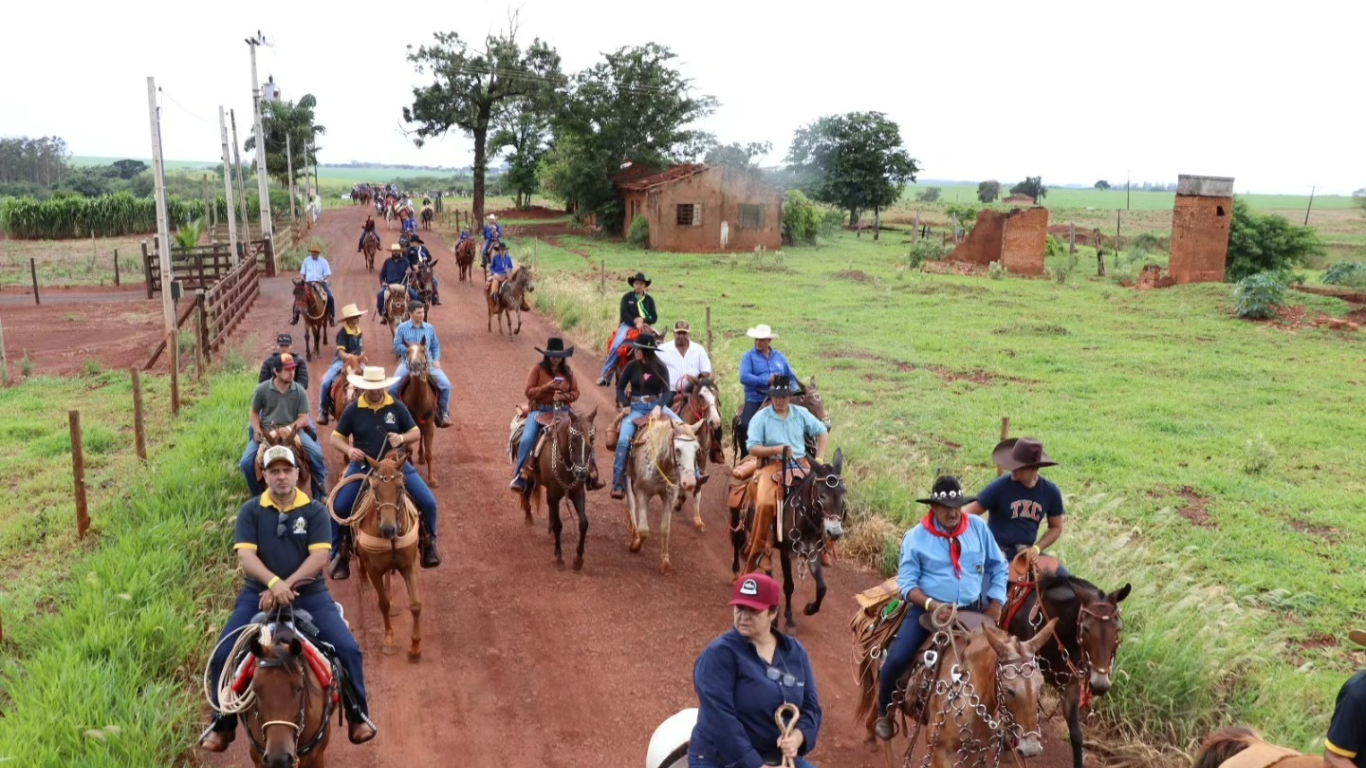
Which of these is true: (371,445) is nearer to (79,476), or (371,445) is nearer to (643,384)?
(79,476)

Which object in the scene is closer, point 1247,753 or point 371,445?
point 1247,753

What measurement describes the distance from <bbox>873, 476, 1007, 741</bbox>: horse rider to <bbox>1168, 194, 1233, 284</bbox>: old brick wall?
32.7 metres

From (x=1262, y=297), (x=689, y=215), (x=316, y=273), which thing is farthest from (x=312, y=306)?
(x=689, y=215)

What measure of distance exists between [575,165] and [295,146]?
114 ft

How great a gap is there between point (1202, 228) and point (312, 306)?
3037 centimetres

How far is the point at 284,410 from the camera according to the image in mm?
10438

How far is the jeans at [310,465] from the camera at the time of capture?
989 centimetres

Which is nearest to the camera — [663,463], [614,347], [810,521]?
[810,521]

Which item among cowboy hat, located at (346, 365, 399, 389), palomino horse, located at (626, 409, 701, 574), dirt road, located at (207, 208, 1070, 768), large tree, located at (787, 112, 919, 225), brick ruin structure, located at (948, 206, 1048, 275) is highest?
large tree, located at (787, 112, 919, 225)

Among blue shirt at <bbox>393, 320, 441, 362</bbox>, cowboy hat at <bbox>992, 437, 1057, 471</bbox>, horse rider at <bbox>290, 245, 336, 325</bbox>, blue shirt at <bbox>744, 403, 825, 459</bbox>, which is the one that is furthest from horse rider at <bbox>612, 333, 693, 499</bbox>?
horse rider at <bbox>290, 245, 336, 325</bbox>

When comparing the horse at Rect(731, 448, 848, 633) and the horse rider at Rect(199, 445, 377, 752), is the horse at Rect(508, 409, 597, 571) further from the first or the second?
the horse rider at Rect(199, 445, 377, 752)

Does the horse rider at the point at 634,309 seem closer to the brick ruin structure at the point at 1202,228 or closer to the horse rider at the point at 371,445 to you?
the horse rider at the point at 371,445

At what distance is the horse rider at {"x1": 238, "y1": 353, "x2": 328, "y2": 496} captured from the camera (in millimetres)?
10242

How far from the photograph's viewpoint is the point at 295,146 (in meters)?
72.8
